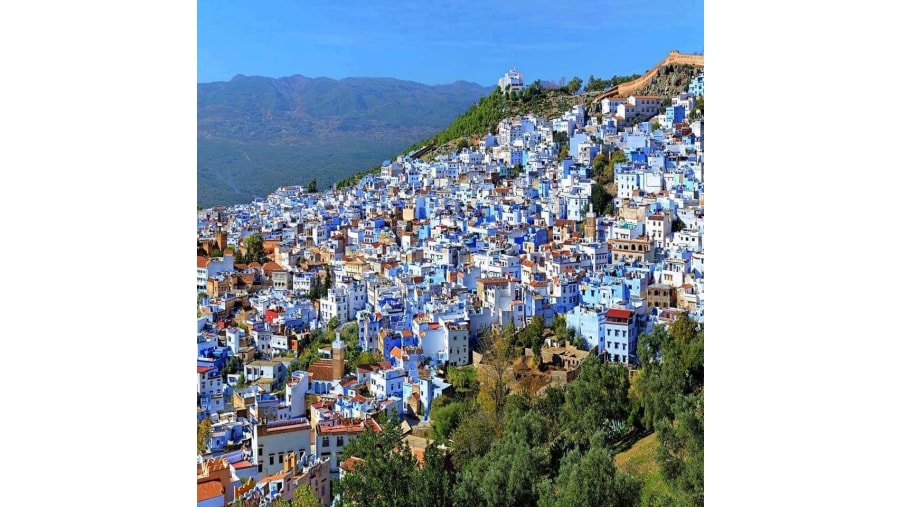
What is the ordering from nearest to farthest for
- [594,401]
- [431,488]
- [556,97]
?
[431,488] < [594,401] < [556,97]

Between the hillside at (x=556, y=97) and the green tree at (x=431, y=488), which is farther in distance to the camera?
the hillside at (x=556, y=97)

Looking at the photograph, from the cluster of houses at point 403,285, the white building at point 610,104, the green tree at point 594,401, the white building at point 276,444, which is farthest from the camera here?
the white building at point 610,104

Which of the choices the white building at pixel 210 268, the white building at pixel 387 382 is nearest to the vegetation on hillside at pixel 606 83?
the white building at pixel 210 268

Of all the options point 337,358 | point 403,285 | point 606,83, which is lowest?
point 337,358

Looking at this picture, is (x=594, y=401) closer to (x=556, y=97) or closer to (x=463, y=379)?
(x=463, y=379)

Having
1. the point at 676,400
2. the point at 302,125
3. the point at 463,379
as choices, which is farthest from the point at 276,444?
the point at 302,125

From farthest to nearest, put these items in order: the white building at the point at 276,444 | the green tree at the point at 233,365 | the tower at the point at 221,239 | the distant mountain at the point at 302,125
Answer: the tower at the point at 221,239
the distant mountain at the point at 302,125
the green tree at the point at 233,365
the white building at the point at 276,444

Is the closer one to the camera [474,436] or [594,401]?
[474,436]

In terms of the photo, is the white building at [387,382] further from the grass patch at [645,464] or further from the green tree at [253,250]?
the green tree at [253,250]
